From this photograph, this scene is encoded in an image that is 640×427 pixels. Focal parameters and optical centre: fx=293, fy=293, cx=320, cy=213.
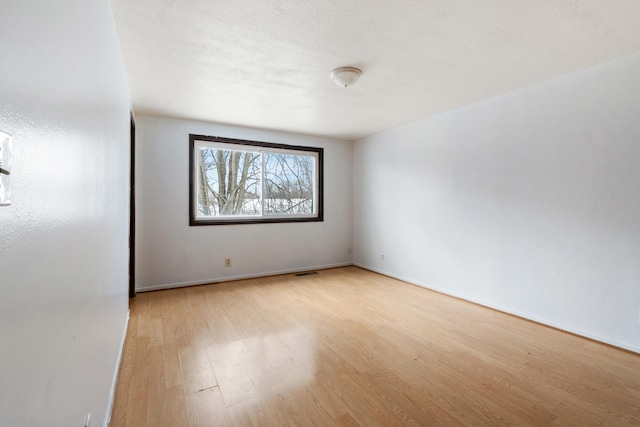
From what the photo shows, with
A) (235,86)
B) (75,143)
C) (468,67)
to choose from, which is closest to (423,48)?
(468,67)

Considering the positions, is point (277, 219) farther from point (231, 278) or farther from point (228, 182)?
point (231, 278)

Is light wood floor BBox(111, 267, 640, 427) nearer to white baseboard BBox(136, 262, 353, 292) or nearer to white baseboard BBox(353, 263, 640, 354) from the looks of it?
white baseboard BBox(353, 263, 640, 354)

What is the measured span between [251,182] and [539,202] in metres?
3.70

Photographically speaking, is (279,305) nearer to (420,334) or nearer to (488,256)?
(420,334)

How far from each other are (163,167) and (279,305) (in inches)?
94.8

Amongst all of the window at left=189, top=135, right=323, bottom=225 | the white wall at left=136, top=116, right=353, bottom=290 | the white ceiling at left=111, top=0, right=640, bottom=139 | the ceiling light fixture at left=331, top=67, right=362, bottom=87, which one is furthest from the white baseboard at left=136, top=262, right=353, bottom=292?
the ceiling light fixture at left=331, top=67, right=362, bottom=87

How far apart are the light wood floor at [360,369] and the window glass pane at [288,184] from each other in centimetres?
194

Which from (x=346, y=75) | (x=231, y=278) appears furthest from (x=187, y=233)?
(x=346, y=75)

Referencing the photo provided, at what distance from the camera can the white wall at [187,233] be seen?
383 centimetres

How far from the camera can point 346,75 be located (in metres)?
2.54

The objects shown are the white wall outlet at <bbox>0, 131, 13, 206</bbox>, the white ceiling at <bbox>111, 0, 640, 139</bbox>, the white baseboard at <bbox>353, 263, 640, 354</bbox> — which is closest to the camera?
the white wall outlet at <bbox>0, 131, 13, 206</bbox>

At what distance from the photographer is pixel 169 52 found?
2.29 metres

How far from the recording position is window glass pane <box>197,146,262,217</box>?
4285 mm

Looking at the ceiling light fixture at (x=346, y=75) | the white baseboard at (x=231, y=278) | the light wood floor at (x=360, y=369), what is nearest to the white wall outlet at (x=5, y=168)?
the light wood floor at (x=360, y=369)
